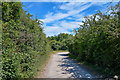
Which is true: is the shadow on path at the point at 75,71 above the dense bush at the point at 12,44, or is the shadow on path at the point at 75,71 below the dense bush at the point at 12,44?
below

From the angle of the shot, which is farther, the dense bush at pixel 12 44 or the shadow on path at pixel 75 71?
the shadow on path at pixel 75 71

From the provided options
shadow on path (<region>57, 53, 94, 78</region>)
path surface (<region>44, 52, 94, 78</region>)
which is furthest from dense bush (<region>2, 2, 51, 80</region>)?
shadow on path (<region>57, 53, 94, 78</region>)

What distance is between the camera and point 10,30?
151 inches

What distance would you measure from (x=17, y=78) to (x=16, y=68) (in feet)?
1.36

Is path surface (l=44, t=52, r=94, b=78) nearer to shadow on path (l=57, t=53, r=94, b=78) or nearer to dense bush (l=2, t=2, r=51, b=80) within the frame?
shadow on path (l=57, t=53, r=94, b=78)

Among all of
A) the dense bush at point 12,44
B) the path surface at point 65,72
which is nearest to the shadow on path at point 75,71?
the path surface at point 65,72

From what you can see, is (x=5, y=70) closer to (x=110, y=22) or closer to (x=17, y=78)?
(x=17, y=78)

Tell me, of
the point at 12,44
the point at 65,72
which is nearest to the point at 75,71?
the point at 65,72

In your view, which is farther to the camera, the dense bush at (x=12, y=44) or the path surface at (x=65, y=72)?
the path surface at (x=65, y=72)

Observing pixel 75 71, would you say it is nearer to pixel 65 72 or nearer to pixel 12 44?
pixel 65 72

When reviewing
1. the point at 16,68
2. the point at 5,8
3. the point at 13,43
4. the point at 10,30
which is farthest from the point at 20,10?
the point at 16,68

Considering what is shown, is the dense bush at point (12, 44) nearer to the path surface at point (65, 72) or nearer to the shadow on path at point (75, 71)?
the path surface at point (65, 72)

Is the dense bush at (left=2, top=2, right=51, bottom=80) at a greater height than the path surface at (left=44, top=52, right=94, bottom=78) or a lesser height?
greater

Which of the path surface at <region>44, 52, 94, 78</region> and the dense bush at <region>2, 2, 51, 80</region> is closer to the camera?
the dense bush at <region>2, 2, 51, 80</region>
